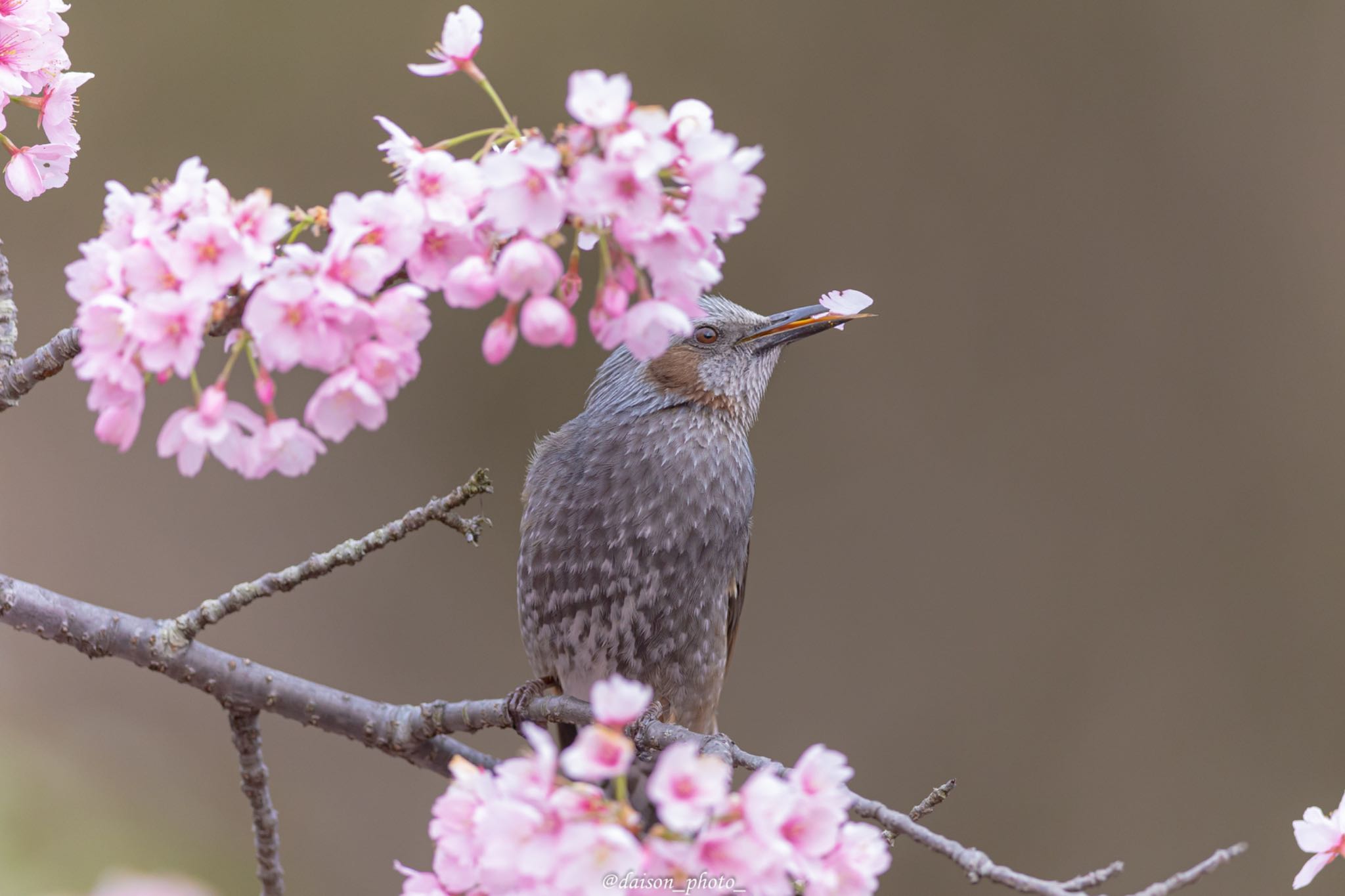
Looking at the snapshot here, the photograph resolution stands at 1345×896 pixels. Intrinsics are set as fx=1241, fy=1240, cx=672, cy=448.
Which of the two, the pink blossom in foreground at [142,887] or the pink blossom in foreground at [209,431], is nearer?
the pink blossom in foreground at [209,431]

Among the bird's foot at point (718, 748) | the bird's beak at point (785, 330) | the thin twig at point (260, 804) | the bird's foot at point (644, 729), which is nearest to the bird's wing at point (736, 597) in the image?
the bird's foot at point (644, 729)

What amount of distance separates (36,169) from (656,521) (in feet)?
3.54

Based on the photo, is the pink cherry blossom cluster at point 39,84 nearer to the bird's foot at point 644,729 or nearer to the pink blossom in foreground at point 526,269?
the pink blossom in foreground at point 526,269

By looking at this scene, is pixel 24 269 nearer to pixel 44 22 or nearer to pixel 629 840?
pixel 44 22

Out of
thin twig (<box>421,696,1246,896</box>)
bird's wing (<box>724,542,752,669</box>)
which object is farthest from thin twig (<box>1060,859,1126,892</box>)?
bird's wing (<box>724,542,752,669</box>)

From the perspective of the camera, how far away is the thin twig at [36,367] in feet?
4.45

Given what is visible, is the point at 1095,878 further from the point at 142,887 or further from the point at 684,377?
the point at 684,377

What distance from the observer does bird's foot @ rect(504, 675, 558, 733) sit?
6.11ft

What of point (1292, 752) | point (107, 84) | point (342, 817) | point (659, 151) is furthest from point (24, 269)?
point (1292, 752)

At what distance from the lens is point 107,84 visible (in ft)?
12.1

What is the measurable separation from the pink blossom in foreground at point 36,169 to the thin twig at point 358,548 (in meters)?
0.51

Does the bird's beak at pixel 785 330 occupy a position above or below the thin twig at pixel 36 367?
above

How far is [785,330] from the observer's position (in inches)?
88.9

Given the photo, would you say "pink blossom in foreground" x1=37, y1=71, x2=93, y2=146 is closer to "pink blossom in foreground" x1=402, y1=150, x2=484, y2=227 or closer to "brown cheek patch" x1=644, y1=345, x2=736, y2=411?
"pink blossom in foreground" x1=402, y1=150, x2=484, y2=227
